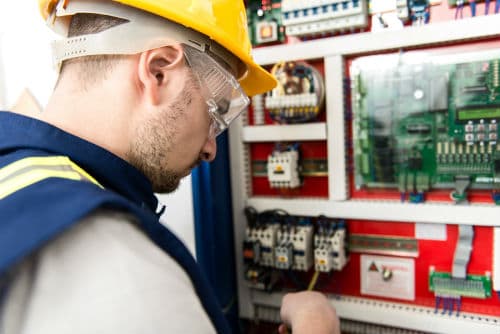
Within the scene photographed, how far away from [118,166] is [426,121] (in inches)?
48.0

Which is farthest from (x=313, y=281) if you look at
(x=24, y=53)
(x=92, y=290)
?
(x=24, y=53)

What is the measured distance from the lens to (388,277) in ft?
5.43

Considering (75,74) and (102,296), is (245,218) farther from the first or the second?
(102,296)

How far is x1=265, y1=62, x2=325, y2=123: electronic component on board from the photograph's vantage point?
1.65m

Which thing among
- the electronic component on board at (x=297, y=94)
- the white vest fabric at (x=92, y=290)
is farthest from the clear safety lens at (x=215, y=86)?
the electronic component on board at (x=297, y=94)

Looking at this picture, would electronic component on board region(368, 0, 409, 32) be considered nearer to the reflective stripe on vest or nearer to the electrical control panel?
the electrical control panel

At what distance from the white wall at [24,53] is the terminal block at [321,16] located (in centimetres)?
111

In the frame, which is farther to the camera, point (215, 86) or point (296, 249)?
point (296, 249)

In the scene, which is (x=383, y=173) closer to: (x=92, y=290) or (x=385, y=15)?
(x=385, y=15)

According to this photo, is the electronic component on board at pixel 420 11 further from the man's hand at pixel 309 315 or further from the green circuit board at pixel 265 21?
the man's hand at pixel 309 315

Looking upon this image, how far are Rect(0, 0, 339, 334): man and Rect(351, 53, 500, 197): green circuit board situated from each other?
24.1 inches

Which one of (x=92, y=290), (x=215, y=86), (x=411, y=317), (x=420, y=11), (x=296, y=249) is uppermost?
(x=420, y=11)

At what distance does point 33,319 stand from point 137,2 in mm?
553

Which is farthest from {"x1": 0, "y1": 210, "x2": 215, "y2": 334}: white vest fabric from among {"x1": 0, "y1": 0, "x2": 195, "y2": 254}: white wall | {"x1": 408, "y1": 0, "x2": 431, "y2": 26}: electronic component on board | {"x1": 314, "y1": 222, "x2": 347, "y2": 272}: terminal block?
{"x1": 0, "y1": 0, "x2": 195, "y2": 254}: white wall
